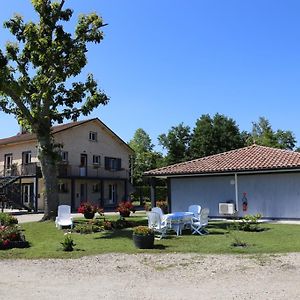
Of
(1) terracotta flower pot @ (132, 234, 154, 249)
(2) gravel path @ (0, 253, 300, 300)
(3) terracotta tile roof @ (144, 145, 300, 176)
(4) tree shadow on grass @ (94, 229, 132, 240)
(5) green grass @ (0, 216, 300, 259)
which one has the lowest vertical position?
(2) gravel path @ (0, 253, 300, 300)

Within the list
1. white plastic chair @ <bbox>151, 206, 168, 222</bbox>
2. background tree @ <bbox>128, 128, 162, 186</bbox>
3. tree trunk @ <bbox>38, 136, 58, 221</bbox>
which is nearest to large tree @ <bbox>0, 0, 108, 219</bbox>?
tree trunk @ <bbox>38, 136, 58, 221</bbox>

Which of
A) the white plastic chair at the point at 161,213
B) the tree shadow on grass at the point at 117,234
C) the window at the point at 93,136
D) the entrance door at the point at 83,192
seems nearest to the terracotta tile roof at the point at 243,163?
the white plastic chair at the point at 161,213

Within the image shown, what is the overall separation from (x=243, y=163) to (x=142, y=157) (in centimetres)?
4074

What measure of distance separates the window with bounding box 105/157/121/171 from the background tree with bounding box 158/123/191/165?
1220 cm

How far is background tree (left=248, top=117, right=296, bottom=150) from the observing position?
5769 centimetres

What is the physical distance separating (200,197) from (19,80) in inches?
445

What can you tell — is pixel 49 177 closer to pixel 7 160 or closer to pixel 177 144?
pixel 7 160

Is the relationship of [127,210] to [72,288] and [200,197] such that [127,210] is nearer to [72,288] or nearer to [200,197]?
[200,197]

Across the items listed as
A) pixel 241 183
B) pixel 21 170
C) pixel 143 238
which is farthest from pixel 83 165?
pixel 143 238

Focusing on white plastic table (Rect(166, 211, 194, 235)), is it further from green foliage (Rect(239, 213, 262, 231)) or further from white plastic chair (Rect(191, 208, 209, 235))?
green foliage (Rect(239, 213, 262, 231))

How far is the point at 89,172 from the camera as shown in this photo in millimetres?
38781

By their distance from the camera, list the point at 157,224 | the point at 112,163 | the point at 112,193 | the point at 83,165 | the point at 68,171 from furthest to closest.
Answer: the point at 112,193
the point at 112,163
the point at 83,165
the point at 68,171
the point at 157,224

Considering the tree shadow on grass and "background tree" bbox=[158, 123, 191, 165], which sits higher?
"background tree" bbox=[158, 123, 191, 165]

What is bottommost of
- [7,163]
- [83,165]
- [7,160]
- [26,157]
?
[83,165]
